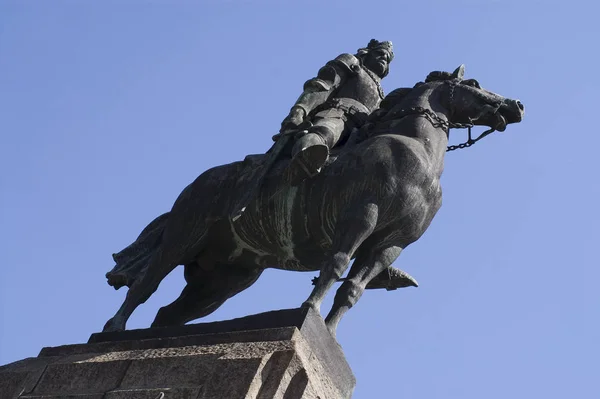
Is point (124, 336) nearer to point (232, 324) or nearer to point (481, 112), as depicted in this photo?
point (232, 324)

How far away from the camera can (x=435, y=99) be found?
9711 mm

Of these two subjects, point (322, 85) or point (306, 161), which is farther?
point (322, 85)

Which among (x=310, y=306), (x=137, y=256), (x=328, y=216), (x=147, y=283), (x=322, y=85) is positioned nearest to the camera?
(x=310, y=306)

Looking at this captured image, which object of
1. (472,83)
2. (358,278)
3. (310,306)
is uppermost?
(472,83)

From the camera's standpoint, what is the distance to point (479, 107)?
9711 millimetres

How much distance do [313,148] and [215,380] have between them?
239 cm

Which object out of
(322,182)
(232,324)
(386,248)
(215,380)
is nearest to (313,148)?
(322,182)

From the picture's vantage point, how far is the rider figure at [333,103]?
8922 mm

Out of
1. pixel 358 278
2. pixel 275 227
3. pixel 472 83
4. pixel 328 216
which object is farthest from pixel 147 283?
pixel 472 83

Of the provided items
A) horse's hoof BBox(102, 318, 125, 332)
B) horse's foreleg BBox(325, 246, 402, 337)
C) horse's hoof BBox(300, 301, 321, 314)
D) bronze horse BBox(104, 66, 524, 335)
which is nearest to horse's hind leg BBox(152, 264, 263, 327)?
bronze horse BBox(104, 66, 524, 335)

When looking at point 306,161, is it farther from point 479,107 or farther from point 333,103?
point 479,107

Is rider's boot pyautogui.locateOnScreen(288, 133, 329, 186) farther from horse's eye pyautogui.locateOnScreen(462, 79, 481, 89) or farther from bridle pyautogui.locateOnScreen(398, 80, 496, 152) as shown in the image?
horse's eye pyautogui.locateOnScreen(462, 79, 481, 89)

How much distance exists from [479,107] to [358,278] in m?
2.15

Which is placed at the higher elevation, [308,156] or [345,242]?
[308,156]
